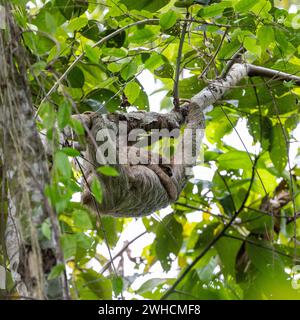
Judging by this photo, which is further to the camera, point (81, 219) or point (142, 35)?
point (142, 35)

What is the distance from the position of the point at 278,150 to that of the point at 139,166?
1270 millimetres

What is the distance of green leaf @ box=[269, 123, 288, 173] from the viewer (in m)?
4.88

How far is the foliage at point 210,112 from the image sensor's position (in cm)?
336

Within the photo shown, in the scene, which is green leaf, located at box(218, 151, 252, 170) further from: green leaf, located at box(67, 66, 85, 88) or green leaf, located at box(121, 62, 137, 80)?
green leaf, located at box(121, 62, 137, 80)

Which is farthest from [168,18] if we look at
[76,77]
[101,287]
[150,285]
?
[150,285]

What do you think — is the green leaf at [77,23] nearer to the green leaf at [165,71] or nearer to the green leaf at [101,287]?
the green leaf at [165,71]

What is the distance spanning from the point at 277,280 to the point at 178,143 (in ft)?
4.42

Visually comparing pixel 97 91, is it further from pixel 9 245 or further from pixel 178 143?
pixel 9 245

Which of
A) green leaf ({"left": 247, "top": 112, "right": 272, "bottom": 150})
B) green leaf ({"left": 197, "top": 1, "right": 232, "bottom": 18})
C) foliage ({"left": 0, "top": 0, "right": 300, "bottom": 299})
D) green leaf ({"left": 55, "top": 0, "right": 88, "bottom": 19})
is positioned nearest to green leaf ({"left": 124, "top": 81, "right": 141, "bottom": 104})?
foliage ({"left": 0, "top": 0, "right": 300, "bottom": 299})

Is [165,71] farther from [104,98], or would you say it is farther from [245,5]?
[245,5]

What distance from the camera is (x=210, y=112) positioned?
16.1 feet

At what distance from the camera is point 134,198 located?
4.10m

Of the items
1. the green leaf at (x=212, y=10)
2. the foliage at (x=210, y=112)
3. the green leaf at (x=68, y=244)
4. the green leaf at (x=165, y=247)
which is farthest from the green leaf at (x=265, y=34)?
the green leaf at (x=165, y=247)
